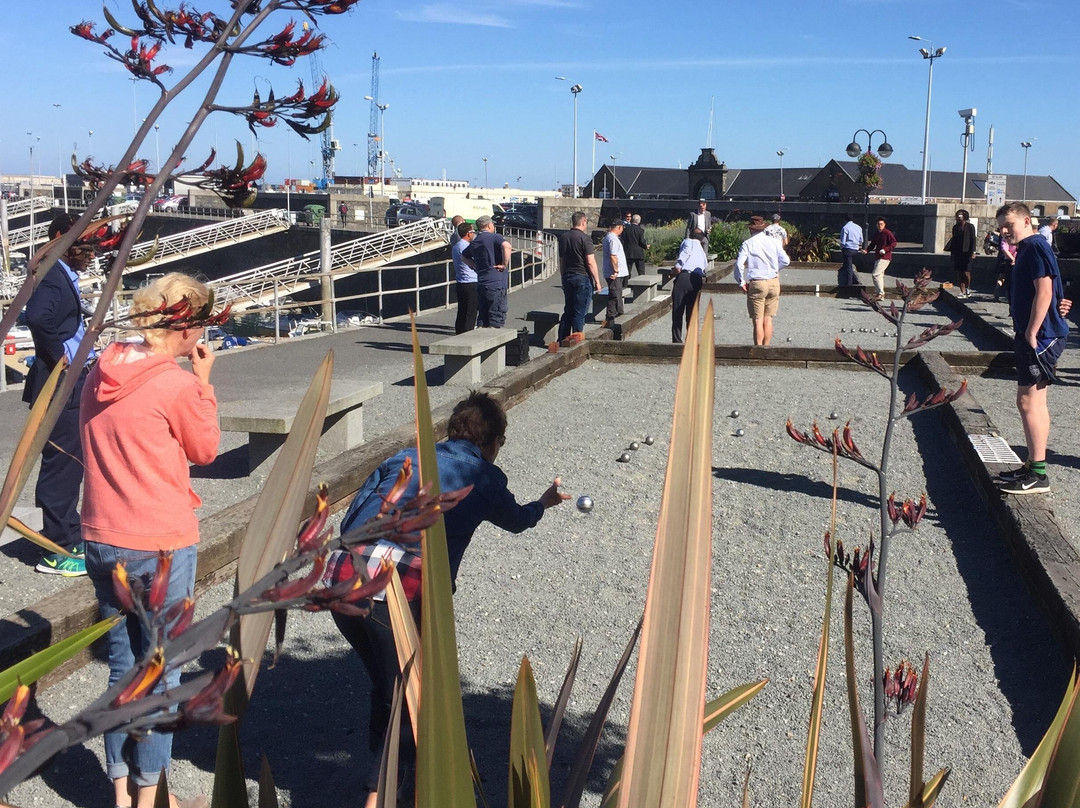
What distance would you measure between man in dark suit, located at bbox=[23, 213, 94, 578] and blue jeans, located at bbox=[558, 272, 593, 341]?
872 cm

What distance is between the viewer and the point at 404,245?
4503 cm

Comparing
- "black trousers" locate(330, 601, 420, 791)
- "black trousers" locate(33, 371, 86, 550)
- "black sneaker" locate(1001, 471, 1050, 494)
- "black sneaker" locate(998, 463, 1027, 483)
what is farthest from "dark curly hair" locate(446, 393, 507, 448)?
"black sneaker" locate(998, 463, 1027, 483)

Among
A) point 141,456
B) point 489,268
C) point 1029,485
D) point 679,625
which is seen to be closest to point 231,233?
point 489,268

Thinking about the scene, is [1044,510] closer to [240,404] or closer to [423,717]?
[240,404]

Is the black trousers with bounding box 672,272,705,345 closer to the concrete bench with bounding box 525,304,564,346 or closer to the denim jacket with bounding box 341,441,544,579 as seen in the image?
the concrete bench with bounding box 525,304,564,346

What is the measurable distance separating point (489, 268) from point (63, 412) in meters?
9.15

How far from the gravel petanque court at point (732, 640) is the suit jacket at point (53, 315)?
137 cm

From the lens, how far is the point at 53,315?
473 cm

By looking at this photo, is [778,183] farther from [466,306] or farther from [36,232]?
[36,232]

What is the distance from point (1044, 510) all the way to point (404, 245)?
40.4 m

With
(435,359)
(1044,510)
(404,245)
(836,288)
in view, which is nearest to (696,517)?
(1044,510)

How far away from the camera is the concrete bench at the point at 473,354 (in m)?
10.8

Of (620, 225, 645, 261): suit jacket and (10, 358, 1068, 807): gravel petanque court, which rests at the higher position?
(620, 225, 645, 261): suit jacket

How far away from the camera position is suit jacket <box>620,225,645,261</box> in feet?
60.6
